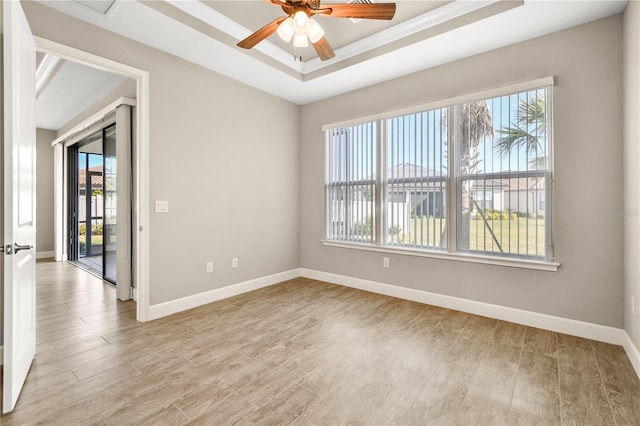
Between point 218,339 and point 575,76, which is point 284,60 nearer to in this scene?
point 575,76

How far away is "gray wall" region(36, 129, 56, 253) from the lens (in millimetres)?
6406

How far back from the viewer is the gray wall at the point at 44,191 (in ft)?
21.0

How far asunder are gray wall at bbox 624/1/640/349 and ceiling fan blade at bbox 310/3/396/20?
1766 mm

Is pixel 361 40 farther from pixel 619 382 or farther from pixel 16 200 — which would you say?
pixel 619 382

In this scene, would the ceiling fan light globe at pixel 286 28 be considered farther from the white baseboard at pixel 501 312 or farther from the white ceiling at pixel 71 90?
the white baseboard at pixel 501 312

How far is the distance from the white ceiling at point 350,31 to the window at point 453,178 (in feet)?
1.72

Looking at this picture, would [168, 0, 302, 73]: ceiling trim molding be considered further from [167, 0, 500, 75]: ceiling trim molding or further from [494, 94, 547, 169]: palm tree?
[494, 94, 547, 169]: palm tree

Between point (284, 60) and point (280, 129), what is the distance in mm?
1091

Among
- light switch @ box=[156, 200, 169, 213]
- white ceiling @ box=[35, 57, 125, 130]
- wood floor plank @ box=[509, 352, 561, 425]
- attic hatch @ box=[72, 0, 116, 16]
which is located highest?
white ceiling @ box=[35, 57, 125, 130]

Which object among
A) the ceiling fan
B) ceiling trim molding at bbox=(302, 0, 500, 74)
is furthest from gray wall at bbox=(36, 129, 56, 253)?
the ceiling fan

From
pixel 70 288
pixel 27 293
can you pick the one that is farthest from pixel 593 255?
pixel 70 288

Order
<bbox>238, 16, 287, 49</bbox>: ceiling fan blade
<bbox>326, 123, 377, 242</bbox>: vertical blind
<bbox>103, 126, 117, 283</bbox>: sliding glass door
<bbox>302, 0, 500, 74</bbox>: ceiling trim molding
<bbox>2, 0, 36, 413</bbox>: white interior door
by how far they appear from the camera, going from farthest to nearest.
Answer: <bbox>103, 126, 117, 283</bbox>: sliding glass door < <bbox>326, 123, 377, 242</bbox>: vertical blind < <bbox>302, 0, 500, 74</bbox>: ceiling trim molding < <bbox>238, 16, 287, 49</bbox>: ceiling fan blade < <bbox>2, 0, 36, 413</bbox>: white interior door

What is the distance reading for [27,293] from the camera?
2.07 meters

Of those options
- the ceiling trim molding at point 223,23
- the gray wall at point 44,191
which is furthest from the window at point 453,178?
the gray wall at point 44,191
